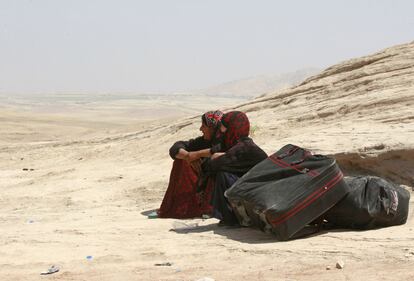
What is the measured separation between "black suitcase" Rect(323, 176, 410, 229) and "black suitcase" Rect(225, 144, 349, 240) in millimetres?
139

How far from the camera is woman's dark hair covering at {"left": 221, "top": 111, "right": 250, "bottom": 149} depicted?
17.5 feet

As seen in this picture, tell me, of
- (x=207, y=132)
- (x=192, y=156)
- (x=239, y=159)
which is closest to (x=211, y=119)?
(x=207, y=132)

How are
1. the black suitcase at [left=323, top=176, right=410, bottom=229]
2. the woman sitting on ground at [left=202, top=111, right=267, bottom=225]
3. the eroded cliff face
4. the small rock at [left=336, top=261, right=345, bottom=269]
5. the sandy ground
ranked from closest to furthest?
the small rock at [left=336, top=261, right=345, bottom=269] < the sandy ground < the black suitcase at [left=323, top=176, right=410, bottom=229] < the woman sitting on ground at [left=202, top=111, right=267, bottom=225] < the eroded cliff face

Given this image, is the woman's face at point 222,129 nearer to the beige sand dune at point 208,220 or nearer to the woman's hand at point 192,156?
the woman's hand at point 192,156

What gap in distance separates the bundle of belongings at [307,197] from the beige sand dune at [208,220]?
145 mm

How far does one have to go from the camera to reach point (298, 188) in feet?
14.8

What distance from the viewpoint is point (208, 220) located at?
5871mm

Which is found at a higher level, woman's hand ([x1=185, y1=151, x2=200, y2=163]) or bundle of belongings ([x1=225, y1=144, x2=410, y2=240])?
woman's hand ([x1=185, y1=151, x2=200, y2=163])

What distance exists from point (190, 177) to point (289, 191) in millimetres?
1738

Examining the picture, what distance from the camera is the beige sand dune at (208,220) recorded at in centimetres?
389

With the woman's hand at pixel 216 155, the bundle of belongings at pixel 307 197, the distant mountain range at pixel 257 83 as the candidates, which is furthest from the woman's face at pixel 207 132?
the distant mountain range at pixel 257 83

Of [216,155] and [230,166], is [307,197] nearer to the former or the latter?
[230,166]

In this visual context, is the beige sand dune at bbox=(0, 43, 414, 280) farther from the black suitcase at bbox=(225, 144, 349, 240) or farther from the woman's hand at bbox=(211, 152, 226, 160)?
the woman's hand at bbox=(211, 152, 226, 160)

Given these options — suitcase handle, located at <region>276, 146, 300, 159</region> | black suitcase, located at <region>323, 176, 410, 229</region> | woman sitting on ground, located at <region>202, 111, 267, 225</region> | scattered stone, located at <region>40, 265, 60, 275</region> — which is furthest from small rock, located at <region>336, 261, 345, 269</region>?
scattered stone, located at <region>40, 265, 60, 275</region>
